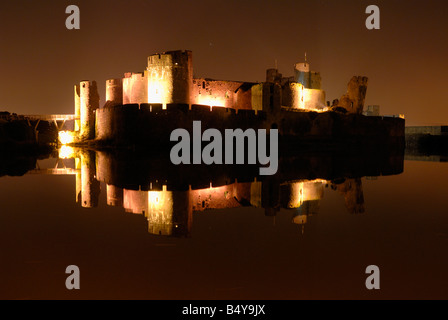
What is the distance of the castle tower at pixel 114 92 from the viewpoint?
28392mm

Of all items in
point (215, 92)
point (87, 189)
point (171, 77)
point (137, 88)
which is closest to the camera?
point (87, 189)

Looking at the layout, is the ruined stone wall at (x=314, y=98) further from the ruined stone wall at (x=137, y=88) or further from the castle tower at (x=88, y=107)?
the castle tower at (x=88, y=107)

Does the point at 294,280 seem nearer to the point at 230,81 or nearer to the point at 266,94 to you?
the point at 266,94

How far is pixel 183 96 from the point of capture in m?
20.7

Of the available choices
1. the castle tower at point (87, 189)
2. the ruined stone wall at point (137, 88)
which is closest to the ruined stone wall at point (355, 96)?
the ruined stone wall at point (137, 88)

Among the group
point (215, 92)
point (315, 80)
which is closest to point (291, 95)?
point (215, 92)

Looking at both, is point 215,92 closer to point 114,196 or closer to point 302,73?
point 302,73

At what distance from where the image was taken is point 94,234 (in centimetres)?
402

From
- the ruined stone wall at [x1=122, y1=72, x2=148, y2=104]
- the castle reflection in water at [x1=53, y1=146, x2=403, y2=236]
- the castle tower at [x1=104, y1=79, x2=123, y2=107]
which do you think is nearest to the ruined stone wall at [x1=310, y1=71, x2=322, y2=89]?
the ruined stone wall at [x1=122, y1=72, x2=148, y2=104]

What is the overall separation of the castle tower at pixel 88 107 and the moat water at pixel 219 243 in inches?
806

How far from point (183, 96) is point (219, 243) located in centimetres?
1757

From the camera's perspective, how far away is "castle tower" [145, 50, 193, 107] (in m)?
20.6

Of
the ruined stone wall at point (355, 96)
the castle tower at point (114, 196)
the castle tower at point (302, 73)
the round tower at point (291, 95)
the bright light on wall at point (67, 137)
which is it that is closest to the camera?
the castle tower at point (114, 196)
